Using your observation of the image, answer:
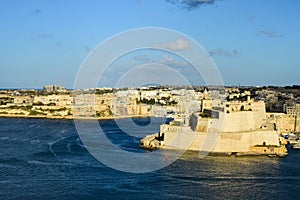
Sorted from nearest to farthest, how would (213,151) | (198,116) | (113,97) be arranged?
(213,151), (198,116), (113,97)

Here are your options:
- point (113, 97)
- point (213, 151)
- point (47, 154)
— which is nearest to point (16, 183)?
point (47, 154)

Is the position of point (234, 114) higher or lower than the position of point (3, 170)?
higher

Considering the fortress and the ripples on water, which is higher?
the fortress

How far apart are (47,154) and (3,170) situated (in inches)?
61.6

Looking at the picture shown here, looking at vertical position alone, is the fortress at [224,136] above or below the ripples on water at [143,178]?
above

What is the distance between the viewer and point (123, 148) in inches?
378

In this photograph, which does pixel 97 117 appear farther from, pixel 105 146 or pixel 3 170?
pixel 3 170

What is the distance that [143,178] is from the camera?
682 centimetres

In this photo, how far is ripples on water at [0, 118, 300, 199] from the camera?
5.98 meters

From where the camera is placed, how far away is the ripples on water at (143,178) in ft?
19.6

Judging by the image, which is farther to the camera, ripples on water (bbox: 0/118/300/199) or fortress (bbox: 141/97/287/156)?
fortress (bbox: 141/97/287/156)

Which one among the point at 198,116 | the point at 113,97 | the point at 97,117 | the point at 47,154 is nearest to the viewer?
the point at 47,154

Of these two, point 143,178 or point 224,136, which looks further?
point 224,136

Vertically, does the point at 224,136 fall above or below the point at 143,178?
above
